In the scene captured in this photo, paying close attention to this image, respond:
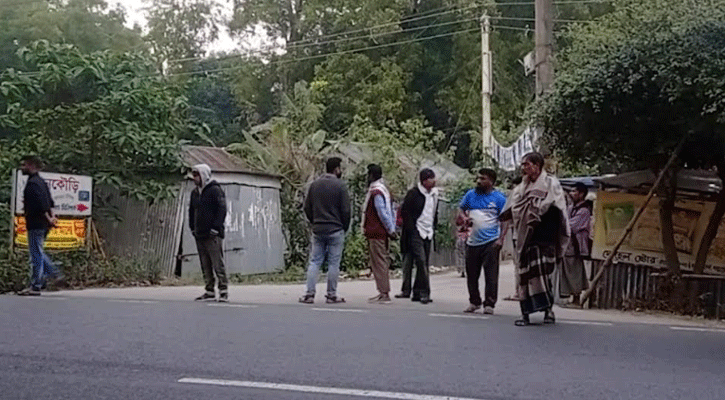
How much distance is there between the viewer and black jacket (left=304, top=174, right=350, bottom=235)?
12.2m

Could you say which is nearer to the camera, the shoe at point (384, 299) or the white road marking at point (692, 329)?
the white road marking at point (692, 329)

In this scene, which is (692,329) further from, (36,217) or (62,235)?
(62,235)

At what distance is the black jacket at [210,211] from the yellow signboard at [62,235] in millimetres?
3454

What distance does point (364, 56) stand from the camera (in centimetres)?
3928

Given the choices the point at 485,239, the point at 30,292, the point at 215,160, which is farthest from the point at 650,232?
the point at 215,160

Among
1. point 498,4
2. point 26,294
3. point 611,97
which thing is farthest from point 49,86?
point 498,4

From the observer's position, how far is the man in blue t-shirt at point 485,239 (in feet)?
36.6

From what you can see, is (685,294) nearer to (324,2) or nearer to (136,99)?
(136,99)

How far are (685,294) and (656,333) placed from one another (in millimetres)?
2599

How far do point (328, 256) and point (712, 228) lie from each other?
4.58 m

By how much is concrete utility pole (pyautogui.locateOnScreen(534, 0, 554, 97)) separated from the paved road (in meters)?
5.10

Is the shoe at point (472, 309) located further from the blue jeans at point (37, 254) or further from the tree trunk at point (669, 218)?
the blue jeans at point (37, 254)

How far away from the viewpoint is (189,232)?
60.2ft

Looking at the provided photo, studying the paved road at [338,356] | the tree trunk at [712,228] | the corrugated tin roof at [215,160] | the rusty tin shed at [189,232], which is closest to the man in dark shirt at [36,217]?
the paved road at [338,356]
